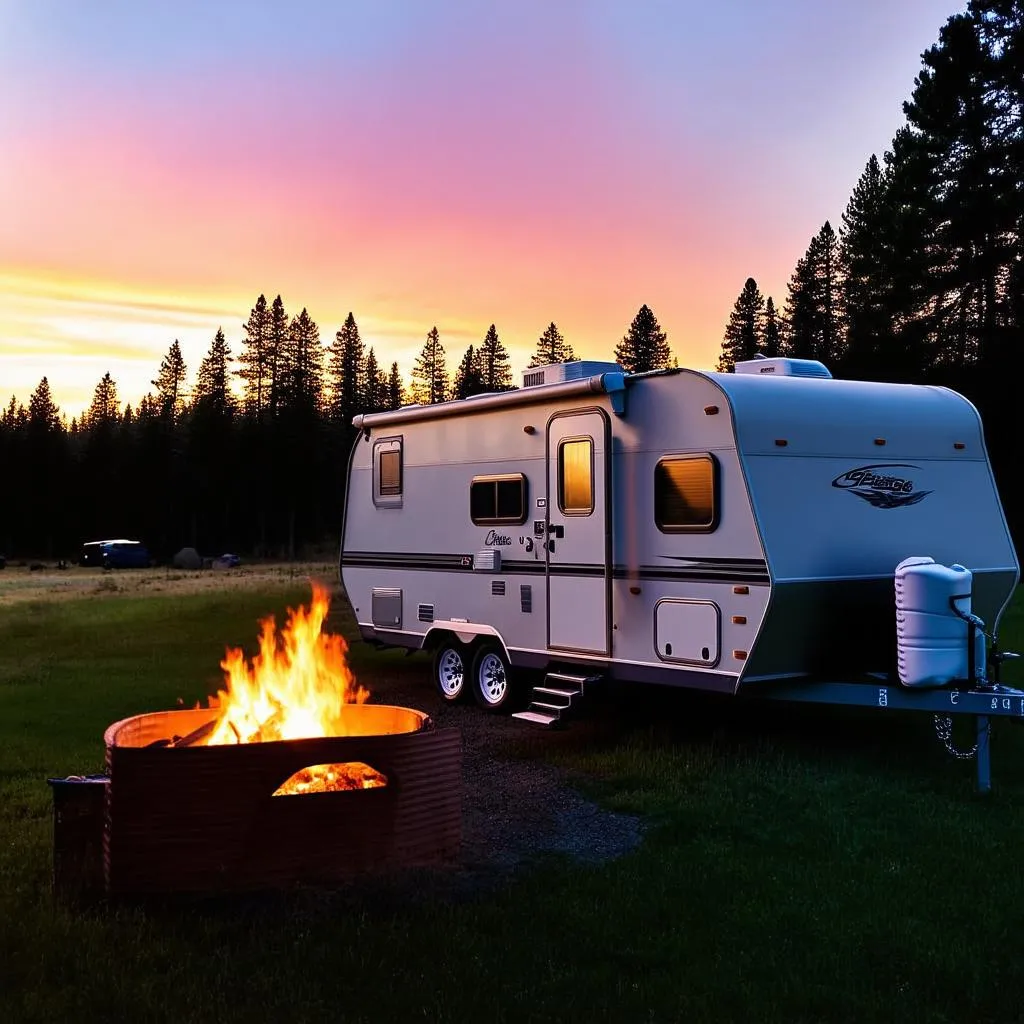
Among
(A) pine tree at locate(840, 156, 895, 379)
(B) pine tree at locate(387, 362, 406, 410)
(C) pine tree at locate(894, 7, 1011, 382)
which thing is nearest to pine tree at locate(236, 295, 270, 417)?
(B) pine tree at locate(387, 362, 406, 410)

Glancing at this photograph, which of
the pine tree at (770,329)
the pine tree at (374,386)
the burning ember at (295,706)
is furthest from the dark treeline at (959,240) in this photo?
the pine tree at (374,386)

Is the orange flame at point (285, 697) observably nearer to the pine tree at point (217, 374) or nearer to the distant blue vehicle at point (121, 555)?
the distant blue vehicle at point (121, 555)

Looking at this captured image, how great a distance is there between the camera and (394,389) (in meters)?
80.4

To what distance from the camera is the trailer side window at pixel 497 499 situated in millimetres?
11320

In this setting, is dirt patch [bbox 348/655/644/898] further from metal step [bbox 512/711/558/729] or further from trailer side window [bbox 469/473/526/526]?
trailer side window [bbox 469/473/526/526]

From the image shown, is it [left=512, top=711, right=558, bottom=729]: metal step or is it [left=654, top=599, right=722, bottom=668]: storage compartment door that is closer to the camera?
[left=654, top=599, right=722, bottom=668]: storage compartment door

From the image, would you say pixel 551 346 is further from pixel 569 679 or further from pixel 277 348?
pixel 569 679

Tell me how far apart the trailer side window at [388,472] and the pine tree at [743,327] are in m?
48.4

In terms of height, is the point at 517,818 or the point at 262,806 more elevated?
the point at 262,806

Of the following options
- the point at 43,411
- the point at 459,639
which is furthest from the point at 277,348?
the point at 459,639

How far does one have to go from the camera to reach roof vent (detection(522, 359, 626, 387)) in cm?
1101

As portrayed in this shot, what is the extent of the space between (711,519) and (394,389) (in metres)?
72.5

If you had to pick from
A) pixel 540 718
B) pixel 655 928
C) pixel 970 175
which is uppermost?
pixel 970 175

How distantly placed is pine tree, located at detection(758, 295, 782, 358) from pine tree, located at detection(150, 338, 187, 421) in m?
43.4
